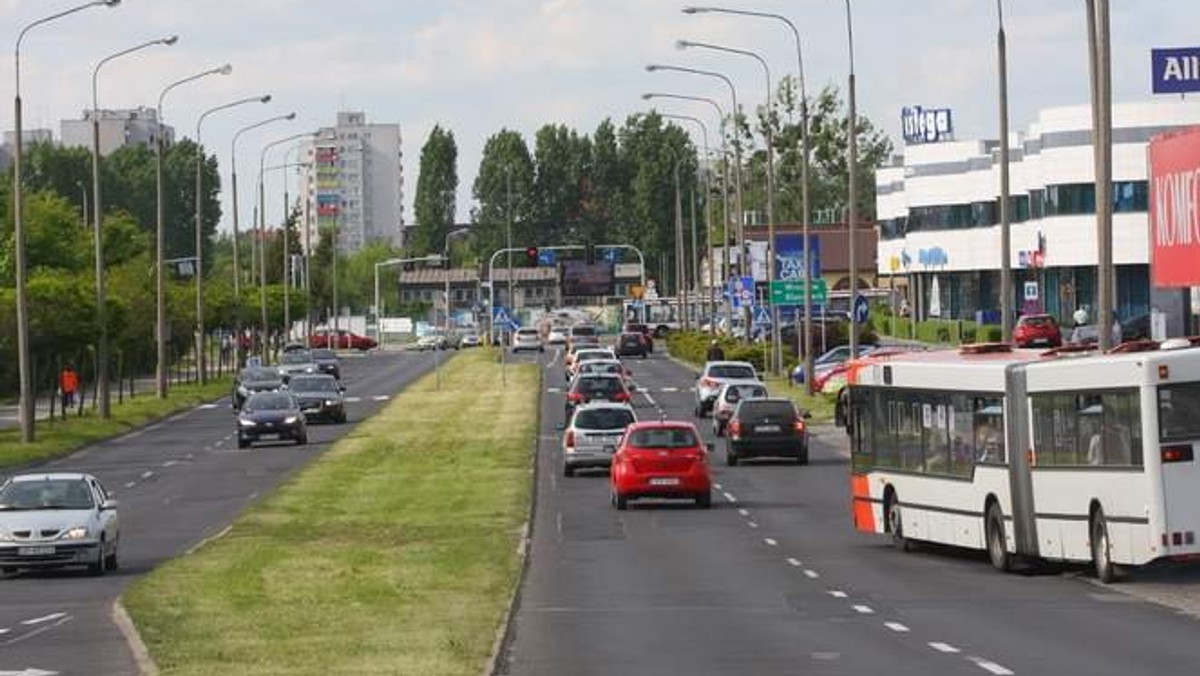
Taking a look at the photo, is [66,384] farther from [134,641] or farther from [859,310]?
[134,641]

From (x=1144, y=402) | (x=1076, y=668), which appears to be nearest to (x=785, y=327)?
(x=1144, y=402)

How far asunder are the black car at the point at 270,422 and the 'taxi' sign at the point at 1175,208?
24.1 m

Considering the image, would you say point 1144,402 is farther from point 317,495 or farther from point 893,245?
point 893,245

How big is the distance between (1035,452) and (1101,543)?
5.60ft

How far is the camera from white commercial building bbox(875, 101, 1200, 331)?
12244 cm

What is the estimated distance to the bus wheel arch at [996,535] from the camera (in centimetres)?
3288

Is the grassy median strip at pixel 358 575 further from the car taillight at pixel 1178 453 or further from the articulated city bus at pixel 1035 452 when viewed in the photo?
the car taillight at pixel 1178 453

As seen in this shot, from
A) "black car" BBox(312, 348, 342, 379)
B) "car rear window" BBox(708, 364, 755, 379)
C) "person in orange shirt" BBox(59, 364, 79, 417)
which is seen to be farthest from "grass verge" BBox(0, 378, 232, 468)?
"car rear window" BBox(708, 364, 755, 379)

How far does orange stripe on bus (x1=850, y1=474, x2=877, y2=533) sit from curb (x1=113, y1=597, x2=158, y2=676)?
11222 mm

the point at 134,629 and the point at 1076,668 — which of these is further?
the point at 134,629

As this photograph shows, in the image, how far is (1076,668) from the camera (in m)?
21.5

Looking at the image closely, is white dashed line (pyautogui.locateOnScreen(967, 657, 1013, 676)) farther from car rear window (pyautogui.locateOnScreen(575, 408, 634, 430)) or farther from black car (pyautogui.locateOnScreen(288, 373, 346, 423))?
black car (pyautogui.locateOnScreen(288, 373, 346, 423))

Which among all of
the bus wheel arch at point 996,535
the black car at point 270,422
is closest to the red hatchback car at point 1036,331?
the black car at point 270,422

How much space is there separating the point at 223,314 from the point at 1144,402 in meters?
104
